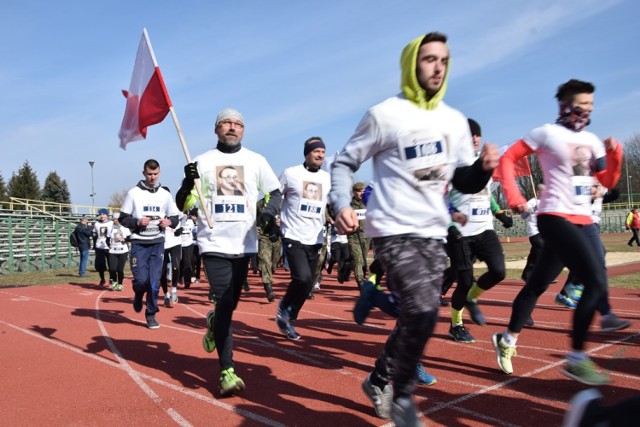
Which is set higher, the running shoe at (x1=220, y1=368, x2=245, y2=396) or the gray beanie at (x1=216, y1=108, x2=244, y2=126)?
the gray beanie at (x1=216, y1=108, x2=244, y2=126)

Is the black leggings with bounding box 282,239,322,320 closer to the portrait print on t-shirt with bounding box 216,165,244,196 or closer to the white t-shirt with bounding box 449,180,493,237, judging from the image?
the white t-shirt with bounding box 449,180,493,237

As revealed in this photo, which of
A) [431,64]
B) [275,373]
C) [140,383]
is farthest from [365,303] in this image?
[140,383]

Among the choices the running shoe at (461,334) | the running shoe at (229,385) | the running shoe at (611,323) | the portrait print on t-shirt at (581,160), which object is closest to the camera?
the running shoe at (229,385)

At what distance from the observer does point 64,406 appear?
4.30 meters

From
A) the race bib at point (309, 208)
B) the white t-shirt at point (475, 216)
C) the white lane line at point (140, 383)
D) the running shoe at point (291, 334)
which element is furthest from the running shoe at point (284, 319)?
the white t-shirt at point (475, 216)

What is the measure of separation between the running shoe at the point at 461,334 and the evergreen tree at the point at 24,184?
255ft

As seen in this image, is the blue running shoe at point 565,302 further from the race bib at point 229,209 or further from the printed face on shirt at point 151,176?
the printed face on shirt at point 151,176

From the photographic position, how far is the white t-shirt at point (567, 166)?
14.2 feet

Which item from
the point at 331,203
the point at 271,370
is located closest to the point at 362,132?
the point at 331,203

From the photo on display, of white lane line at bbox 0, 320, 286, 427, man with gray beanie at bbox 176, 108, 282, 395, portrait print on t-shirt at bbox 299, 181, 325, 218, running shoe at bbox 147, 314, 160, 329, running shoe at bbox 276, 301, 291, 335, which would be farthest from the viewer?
running shoe at bbox 147, 314, 160, 329

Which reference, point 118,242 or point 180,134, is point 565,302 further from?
point 118,242

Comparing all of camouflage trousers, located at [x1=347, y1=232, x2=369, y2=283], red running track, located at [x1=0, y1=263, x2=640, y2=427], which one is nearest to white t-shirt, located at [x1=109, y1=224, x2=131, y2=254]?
red running track, located at [x1=0, y1=263, x2=640, y2=427]

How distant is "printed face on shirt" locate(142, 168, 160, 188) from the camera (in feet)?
26.8

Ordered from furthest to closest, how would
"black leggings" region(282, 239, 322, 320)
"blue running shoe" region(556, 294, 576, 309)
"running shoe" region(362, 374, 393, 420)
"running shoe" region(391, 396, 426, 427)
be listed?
1. "blue running shoe" region(556, 294, 576, 309)
2. "black leggings" region(282, 239, 322, 320)
3. "running shoe" region(362, 374, 393, 420)
4. "running shoe" region(391, 396, 426, 427)
